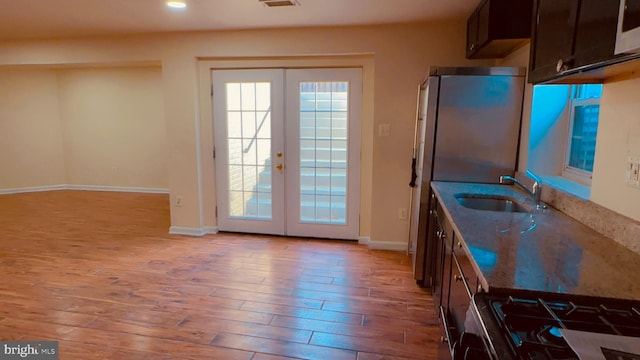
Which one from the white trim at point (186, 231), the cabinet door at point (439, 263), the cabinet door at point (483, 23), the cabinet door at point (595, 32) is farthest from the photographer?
the white trim at point (186, 231)

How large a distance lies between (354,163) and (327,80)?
958 millimetres

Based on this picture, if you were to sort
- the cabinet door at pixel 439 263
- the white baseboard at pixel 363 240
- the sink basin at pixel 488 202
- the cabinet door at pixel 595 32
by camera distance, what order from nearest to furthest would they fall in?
1. the cabinet door at pixel 595 32
2. the cabinet door at pixel 439 263
3. the sink basin at pixel 488 202
4. the white baseboard at pixel 363 240

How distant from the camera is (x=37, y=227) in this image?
471cm

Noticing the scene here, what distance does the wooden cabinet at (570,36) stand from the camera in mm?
1155

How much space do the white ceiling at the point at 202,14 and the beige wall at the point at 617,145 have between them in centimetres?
162

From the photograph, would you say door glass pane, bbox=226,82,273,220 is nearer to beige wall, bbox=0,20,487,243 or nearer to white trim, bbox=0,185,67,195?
beige wall, bbox=0,20,487,243

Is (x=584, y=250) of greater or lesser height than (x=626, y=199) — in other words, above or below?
below

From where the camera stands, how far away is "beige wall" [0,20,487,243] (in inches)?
145

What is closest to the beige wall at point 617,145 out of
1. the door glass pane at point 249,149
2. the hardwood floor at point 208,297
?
the hardwood floor at point 208,297

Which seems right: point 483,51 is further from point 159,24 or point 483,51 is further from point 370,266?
point 159,24

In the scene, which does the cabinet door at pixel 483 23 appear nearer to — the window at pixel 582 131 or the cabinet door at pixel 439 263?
the window at pixel 582 131

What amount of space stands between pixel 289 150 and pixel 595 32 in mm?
3253

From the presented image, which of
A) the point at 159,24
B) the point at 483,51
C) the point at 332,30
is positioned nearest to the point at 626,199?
the point at 483,51

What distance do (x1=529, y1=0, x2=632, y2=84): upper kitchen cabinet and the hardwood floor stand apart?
5.57ft
